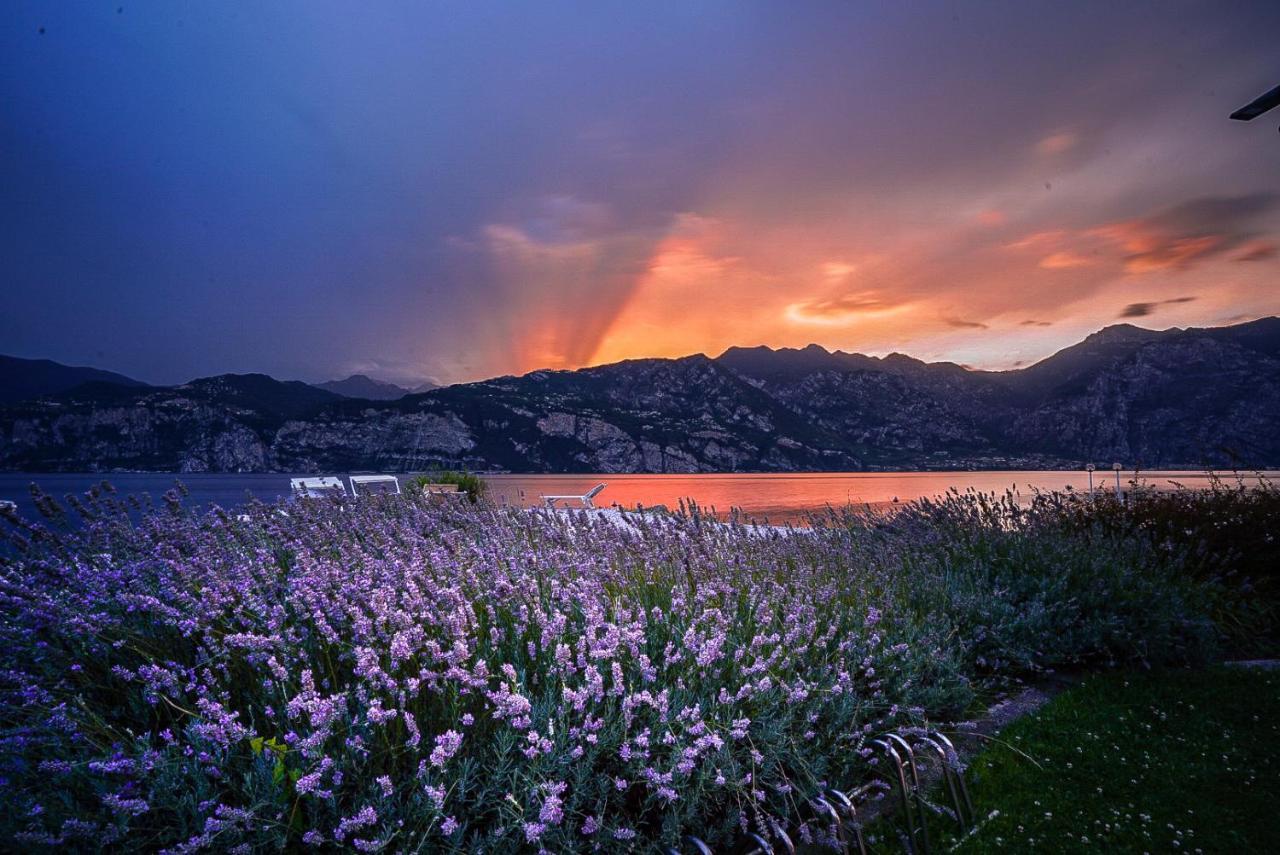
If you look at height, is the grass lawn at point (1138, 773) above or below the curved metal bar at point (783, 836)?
below

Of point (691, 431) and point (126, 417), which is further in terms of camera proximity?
point (691, 431)

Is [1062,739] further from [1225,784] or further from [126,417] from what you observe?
[126,417]

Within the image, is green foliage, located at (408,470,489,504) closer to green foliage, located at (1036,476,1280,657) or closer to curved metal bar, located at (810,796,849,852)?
green foliage, located at (1036,476,1280,657)

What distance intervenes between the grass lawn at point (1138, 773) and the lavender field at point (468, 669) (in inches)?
17.2

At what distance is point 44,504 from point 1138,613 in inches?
305

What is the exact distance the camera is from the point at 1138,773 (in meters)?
3.58

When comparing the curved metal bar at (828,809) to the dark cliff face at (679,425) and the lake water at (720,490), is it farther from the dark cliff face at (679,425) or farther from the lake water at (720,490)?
the dark cliff face at (679,425)

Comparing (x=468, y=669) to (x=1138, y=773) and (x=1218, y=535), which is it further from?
(x=1218, y=535)

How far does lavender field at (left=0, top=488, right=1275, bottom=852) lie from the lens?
1823 mm

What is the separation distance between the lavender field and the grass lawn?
1.43 feet

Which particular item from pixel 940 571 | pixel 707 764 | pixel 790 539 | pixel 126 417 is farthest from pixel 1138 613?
pixel 126 417

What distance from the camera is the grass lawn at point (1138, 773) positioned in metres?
2.94

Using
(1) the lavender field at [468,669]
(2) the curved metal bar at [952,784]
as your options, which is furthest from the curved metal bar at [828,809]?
(2) the curved metal bar at [952,784]

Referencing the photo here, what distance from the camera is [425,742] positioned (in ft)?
6.89
